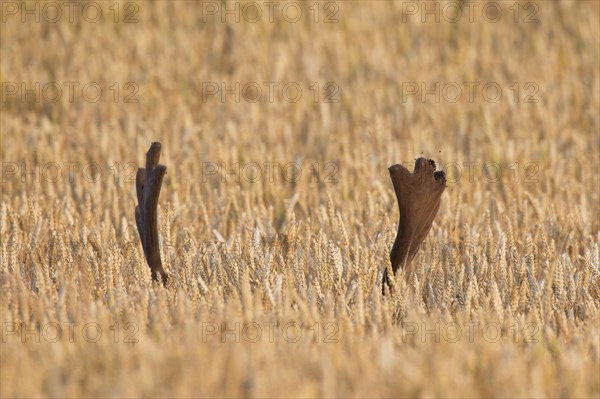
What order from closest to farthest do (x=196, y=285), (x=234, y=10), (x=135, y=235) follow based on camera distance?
(x=196, y=285), (x=135, y=235), (x=234, y=10)

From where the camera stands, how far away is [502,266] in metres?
3.46

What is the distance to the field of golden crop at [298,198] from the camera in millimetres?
2400

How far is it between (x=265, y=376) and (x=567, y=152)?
3.89 metres

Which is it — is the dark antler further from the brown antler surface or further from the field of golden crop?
the brown antler surface

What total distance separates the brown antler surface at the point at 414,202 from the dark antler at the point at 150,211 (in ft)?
2.67

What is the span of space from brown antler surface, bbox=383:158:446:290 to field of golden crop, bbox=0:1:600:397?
13 centimetres

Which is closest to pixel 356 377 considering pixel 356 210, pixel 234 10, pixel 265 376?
pixel 265 376

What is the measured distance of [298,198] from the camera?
15.5ft

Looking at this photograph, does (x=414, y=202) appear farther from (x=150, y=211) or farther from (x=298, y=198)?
(x=298, y=198)

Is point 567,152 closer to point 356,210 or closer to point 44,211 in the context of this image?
point 356,210

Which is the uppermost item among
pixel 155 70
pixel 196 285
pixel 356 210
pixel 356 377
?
pixel 155 70

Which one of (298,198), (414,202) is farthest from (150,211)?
(298,198)

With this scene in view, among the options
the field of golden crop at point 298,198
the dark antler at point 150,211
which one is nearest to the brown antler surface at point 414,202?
the field of golden crop at point 298,198

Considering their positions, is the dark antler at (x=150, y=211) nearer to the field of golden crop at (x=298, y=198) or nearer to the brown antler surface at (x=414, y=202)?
the field of golden crop at (x=298, y=198)
